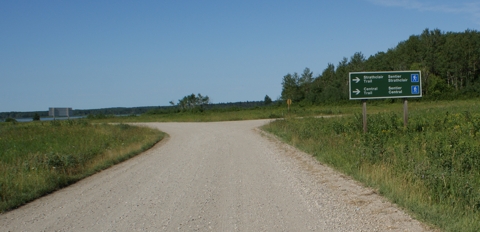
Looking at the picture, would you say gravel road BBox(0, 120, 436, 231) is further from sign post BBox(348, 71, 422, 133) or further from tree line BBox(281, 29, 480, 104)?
tree line BBox(281, 29, 480, 104)

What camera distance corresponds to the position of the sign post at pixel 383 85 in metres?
19.9

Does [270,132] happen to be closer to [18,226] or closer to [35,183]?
[35,183]

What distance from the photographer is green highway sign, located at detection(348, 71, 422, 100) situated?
19.9 metres

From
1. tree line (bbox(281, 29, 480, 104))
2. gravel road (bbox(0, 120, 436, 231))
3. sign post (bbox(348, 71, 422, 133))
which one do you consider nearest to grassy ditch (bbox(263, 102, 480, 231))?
gravel road (bbox(0, 120, 436, 231))

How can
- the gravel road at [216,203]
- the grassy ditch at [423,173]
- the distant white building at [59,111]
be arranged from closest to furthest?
the grassy ditch at [423,173], the gravel road at [216,203], the distant white building at [59,111]

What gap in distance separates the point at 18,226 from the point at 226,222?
365 cm

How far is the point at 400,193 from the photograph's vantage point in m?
8.47

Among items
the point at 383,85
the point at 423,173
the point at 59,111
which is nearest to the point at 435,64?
the point at 59,111

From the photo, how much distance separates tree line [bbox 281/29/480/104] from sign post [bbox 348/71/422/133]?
5624 cm

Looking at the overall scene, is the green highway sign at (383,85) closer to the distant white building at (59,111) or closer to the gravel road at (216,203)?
the gravel road at (216,203)

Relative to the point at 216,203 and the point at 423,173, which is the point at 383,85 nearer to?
the point at 423,173

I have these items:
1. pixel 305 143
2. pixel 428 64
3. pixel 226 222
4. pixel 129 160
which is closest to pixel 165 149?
pixel 129 160

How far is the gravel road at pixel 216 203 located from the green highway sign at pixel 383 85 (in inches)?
277

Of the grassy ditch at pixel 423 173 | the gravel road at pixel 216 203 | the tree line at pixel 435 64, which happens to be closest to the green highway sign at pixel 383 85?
the grassy ditch at pixel 423 173
